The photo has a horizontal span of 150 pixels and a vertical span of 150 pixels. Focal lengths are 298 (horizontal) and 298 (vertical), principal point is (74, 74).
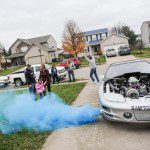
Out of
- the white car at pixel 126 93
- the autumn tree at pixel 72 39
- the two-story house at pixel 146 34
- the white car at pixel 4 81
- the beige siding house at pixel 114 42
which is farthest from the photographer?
the two-story house at pixel 146 34

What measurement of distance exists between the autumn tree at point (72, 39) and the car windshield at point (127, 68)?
4822cm

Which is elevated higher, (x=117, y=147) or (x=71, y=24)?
(x=71, y=24)

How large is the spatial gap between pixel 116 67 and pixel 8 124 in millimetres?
3986

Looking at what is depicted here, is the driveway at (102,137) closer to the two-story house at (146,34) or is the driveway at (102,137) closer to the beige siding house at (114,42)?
the beige siding house at (114,42)

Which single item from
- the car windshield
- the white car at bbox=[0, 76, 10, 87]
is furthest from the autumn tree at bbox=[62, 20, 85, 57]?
the car windshield

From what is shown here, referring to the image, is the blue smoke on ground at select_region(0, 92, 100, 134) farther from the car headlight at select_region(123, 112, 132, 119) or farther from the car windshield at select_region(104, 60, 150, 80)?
the car windshield at select_region(104, 60, 150, 80)

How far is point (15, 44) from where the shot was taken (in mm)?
79188

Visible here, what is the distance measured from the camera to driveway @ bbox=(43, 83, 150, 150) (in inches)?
249

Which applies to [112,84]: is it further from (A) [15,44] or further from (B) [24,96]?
(A) [15,44]

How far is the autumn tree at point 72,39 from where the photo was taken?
59509 mm

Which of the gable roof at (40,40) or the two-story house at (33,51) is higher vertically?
the gable roof at (40,40)

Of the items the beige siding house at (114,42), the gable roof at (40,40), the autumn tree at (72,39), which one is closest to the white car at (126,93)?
the autumn tree at (72,39)

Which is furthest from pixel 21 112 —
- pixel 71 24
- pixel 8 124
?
pixel 71 24

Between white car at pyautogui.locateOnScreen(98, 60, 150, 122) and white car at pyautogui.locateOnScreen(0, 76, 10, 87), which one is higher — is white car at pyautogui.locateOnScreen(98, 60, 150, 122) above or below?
above
